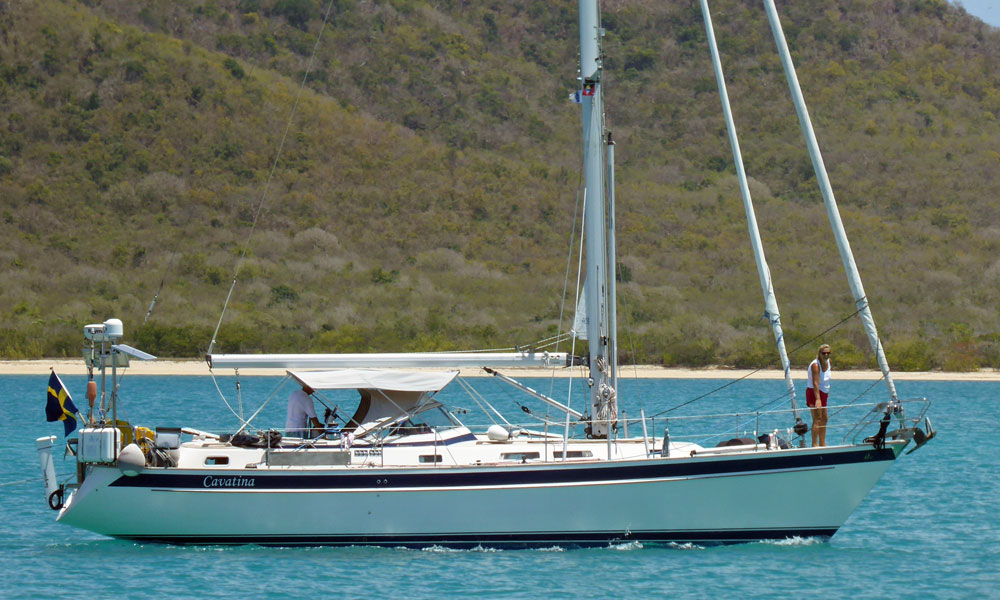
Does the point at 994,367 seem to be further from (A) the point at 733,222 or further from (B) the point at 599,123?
(B) the point at 599,123

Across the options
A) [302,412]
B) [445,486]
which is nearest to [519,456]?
[445,486]

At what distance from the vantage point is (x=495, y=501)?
58.4 ft

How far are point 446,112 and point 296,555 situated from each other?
75303 millimetres

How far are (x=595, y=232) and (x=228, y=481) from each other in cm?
653

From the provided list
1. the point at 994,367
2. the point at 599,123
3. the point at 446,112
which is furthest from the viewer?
the point at 446,112

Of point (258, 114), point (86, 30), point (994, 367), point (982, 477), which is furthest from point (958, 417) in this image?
point (86, 30)

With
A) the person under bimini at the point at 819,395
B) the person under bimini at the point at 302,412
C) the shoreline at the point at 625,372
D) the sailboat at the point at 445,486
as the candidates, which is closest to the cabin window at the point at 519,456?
the sailboat at the point at 445,486

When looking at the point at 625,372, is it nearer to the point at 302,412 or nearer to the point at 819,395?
the point at 302,412

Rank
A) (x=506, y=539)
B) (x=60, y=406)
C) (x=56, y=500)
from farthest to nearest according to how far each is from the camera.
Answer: (x=56, y=500), (x=60, y=406), (x=506, y=539)

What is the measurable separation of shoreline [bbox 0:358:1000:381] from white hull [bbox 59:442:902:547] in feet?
113

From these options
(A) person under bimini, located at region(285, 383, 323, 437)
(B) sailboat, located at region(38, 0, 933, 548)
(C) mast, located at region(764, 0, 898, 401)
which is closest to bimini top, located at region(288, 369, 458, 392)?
(B) sailboat, located at region(38, 0, 933, 548)

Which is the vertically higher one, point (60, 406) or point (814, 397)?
point (60, 406)

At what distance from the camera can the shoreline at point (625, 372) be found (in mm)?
54219

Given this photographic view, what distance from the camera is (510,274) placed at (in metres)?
68.2
